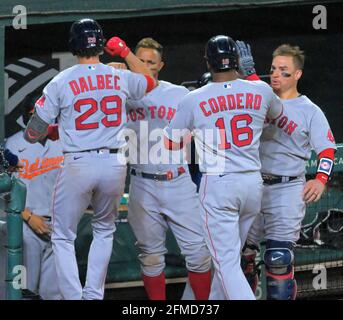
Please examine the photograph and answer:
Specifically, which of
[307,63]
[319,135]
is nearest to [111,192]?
[319,135]

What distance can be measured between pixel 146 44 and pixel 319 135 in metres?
1.28

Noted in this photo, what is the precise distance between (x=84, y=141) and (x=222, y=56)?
0.95 metres

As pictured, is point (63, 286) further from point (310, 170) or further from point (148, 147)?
point (310, 170)

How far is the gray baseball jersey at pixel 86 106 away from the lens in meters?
6.99

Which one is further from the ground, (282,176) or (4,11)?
(4,11)

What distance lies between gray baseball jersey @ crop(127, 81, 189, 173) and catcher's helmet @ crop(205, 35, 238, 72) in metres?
0.73

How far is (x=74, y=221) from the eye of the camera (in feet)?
23.1

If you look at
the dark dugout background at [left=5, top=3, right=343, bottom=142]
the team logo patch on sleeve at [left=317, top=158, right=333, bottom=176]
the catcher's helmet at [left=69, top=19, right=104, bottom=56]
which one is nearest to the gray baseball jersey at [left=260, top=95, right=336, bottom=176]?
the team logo patch on sleeve at [left=317, top=158, right=333, bottom=176]

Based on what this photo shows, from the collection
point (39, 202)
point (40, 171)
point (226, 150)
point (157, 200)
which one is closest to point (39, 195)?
point (39, 202)

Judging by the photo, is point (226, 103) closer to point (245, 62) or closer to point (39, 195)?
point (245, 62)

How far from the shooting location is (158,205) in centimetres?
752
